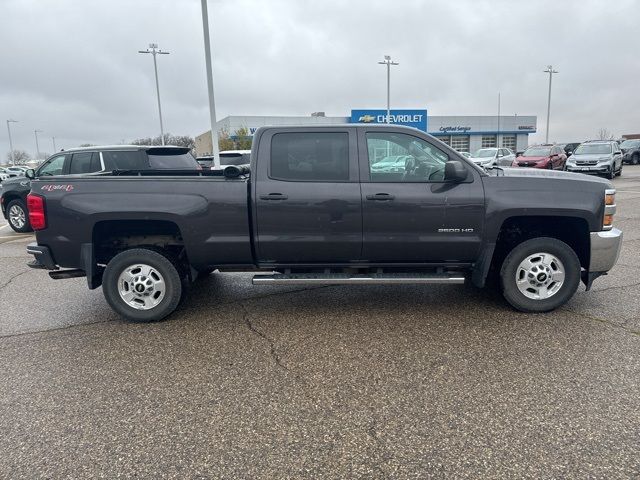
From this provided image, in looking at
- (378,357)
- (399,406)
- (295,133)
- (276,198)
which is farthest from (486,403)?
(295,133)

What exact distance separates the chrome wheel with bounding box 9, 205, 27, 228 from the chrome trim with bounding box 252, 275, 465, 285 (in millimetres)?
9223

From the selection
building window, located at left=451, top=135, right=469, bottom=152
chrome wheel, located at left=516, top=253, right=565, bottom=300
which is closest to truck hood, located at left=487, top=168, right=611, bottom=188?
chrome wheel, located at left=516, top=253, right=565, bottom=300

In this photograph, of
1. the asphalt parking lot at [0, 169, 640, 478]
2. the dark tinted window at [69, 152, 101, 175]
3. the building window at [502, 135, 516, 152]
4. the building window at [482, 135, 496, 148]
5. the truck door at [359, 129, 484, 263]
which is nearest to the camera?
the asphalt parking lot at [0, 169, 640, 478]

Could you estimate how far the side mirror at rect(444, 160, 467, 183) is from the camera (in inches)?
165

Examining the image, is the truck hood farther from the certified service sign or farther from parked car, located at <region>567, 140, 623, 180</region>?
the certified service sign

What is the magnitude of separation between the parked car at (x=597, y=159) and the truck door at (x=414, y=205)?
1969 centimetres

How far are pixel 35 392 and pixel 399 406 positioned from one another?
2.63 m

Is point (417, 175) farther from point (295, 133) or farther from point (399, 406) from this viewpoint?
point (399, 406)

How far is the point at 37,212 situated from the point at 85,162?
5556mm

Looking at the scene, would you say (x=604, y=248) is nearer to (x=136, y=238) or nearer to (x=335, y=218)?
(x=335, y=218)

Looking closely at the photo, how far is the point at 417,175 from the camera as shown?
4496mm

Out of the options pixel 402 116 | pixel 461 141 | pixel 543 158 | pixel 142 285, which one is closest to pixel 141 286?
pixel 142 285

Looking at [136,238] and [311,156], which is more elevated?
[311,156]

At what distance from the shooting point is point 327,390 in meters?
3.23
